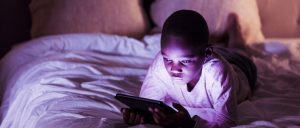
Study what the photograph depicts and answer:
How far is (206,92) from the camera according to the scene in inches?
50.0

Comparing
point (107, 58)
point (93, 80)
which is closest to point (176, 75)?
point (93, 80)

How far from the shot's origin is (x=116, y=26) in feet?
6.89

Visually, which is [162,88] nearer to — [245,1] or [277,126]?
[277,126]

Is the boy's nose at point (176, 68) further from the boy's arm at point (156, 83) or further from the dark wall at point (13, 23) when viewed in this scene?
the dark wall at point (13, 23)

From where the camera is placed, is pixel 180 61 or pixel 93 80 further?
pixel 93 80

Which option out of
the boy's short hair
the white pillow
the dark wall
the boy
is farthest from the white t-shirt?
the dark wall

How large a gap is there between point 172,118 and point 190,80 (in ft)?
0.49

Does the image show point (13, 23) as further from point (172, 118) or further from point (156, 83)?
point (172, 118)

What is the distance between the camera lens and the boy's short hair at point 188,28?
1.16m

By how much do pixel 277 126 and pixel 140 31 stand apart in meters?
1.08

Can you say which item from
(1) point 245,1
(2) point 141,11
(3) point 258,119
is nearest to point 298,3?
(1) point 245,1

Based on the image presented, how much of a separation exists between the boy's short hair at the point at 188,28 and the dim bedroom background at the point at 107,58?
25cm

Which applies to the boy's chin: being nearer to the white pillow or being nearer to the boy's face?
the boy's face

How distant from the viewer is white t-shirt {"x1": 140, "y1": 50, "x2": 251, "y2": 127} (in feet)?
3.97
